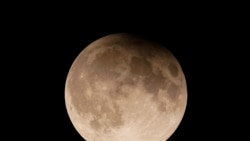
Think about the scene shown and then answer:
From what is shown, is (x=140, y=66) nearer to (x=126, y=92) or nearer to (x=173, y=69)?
(x=126, y=92)

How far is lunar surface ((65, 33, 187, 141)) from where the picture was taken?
3.88m

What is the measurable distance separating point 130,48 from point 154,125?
949mm

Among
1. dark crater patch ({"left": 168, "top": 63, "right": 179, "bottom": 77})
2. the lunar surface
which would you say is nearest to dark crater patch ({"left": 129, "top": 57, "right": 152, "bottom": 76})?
the lunar surface

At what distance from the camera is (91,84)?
397 centimetres

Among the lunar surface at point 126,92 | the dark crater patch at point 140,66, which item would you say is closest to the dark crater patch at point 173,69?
the lunar surface at point 126,92

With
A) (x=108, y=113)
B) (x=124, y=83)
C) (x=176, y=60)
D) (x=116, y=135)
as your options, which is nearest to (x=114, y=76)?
(x=124, y=83)

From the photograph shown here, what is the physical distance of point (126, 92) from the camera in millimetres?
3852

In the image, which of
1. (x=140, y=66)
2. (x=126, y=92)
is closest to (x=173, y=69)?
(x=140, y=66)

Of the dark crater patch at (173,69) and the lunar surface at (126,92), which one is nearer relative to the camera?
the lunar surface at (126,92)

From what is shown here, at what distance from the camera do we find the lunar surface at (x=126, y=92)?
12.7ft

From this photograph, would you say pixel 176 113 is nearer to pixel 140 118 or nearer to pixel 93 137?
pixel 140 118

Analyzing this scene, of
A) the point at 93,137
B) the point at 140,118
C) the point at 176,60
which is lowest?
the point at 93,137

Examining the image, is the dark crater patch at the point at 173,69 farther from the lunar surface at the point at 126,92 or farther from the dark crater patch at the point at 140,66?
the dark crater patch at the point at 140,66

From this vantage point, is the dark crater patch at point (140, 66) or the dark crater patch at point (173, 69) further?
the dark crater patch at point (173, 69)
